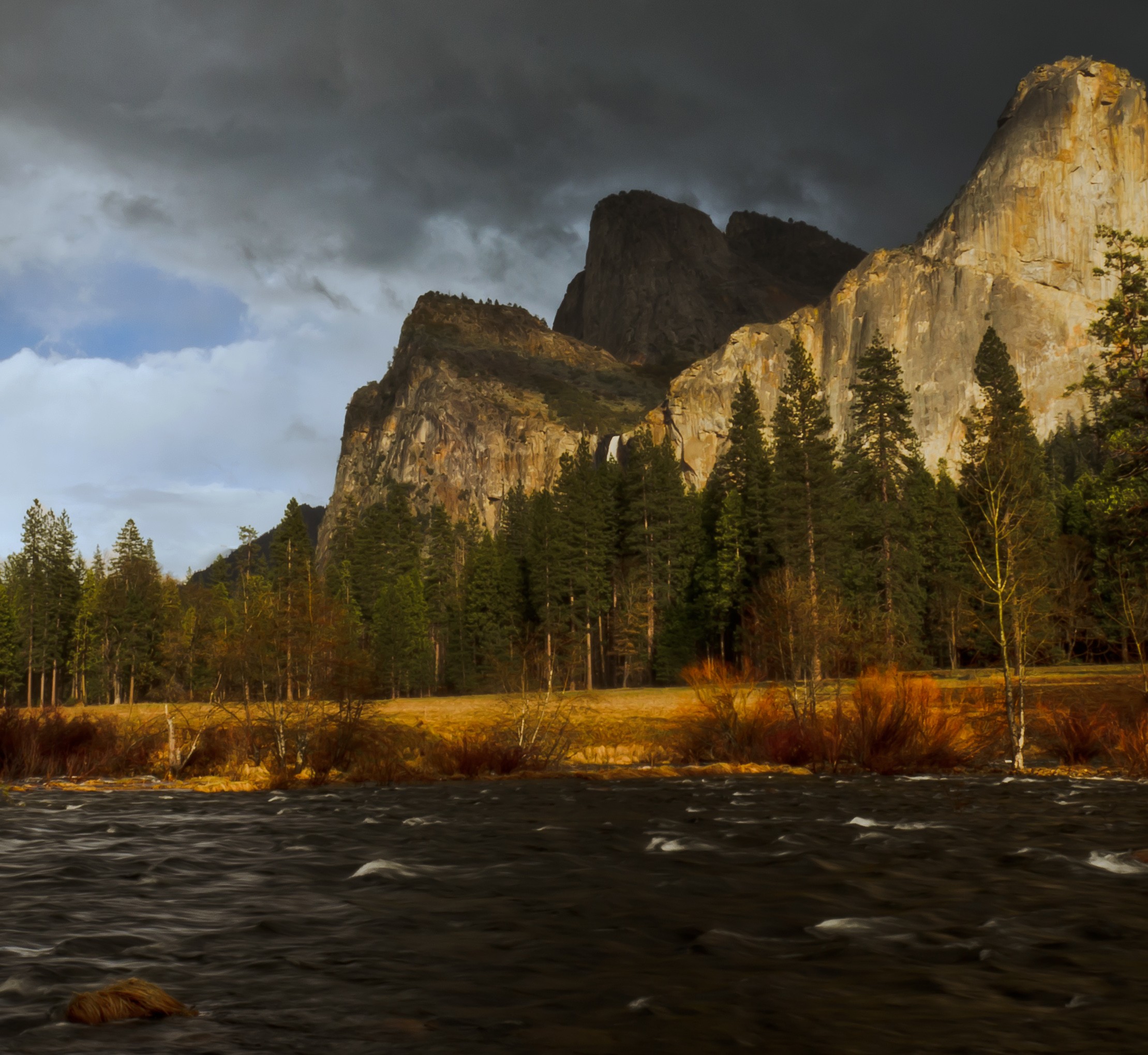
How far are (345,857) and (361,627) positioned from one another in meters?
69.8

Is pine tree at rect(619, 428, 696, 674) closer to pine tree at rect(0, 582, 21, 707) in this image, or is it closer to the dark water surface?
the dark water surface

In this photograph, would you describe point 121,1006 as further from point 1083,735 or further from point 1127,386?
point 1127,386

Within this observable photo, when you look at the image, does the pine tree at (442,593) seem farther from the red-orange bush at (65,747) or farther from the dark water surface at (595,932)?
the dark water surface at (595,932)

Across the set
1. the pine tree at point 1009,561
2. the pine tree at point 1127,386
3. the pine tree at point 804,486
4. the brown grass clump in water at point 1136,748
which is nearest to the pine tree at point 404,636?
the pine tree at point 804,486

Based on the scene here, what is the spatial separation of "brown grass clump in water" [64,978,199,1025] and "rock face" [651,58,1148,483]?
139 metres

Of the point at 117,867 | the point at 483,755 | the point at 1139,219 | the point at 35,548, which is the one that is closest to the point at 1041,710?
the point at 483,755

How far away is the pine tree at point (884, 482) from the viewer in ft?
180

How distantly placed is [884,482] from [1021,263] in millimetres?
107122

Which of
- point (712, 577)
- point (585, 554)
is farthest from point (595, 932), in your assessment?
point (585, 554)

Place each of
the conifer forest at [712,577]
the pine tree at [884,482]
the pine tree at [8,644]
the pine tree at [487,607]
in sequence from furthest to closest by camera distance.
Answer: the pine tree at [8,644] → the pine tree at [487,607] → the pine tree at [884,482] → the conifer forest at [712,577]

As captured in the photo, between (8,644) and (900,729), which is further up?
(8,644)

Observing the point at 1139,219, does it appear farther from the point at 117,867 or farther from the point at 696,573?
the point at 117,867

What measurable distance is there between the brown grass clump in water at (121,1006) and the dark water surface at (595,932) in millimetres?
111

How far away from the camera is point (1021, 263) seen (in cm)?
14275
